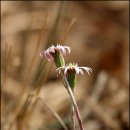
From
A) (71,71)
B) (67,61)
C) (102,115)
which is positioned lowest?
(71,71)

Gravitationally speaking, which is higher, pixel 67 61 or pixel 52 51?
pixel 67 61

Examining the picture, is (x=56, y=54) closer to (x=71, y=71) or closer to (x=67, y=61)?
(x=71, y=71)

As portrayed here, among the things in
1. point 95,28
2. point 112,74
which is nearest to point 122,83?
point 112,74

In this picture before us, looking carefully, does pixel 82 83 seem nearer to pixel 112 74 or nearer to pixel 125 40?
pixel 112 74

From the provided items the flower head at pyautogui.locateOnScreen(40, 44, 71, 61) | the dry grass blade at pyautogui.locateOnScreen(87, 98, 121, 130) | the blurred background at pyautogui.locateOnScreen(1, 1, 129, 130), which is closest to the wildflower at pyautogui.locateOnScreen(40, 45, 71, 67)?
the flower head at pyautogui.locateOnScreen(40, 44, 71, 61)

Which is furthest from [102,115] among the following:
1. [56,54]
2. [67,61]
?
[56,54]

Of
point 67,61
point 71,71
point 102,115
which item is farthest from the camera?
point 67,61

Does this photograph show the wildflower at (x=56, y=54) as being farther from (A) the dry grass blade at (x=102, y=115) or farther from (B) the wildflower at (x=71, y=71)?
(A) the dry grass blade at (x=102, y=115)

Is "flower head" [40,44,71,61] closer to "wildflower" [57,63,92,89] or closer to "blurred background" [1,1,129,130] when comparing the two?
"wildflower" [57,63,92,89]

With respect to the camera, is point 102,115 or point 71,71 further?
point 102,115

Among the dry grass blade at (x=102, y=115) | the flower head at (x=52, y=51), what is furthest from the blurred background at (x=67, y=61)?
the flower head at (x=52, y=51)
